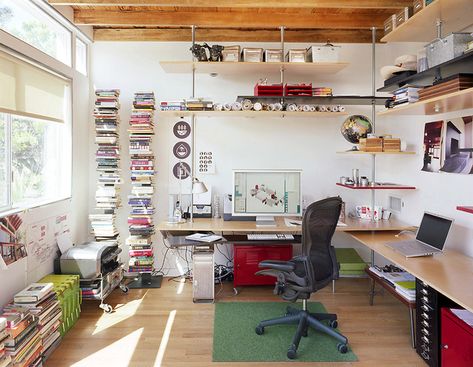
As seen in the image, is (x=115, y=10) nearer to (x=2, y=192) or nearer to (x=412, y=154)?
(x=2, y=192)

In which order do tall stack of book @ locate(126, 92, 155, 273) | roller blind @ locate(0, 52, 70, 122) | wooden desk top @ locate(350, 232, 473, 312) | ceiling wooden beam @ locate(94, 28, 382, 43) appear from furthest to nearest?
ceiling wooden beam @ locate(94, 28, 382, 43)
tall stack of book @ locate(126, 92, 155, 273)
roller blind @ locate(0, 52, 70, 122)
wooden desk top @ locate(350, 232, 473, 312)

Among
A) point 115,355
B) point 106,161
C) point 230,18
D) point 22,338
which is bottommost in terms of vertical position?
point 115,355

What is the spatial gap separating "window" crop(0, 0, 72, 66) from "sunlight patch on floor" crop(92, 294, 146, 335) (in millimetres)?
2379

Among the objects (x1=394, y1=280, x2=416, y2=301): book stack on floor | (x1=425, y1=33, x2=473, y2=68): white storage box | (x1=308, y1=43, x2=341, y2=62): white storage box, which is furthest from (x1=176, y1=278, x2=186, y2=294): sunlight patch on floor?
(x1=425, y1=33, x2=473, y2=68): white storage box

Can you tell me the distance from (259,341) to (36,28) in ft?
10.6

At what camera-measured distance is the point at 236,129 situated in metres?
4.25

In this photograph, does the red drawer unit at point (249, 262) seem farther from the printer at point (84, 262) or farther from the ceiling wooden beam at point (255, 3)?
the ceiling wooden beam at point (255, 3)

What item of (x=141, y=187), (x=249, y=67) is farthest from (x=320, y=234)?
(x=141, y=187)

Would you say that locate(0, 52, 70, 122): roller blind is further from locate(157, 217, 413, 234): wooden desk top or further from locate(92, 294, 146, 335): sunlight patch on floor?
locate(92, 294, 146, 335): sunlight patch on floor

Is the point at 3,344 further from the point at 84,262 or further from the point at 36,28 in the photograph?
the point at 36,28

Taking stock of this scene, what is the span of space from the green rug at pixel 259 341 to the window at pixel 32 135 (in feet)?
6.23

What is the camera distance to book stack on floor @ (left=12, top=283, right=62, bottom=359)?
248 centimetres

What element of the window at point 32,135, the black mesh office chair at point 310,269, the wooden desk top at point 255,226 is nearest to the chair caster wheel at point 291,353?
the black mesh office chair at point 310,269

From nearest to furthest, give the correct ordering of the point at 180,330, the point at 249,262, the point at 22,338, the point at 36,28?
the point at 22,338
the point at 180,330
the point at 36,28
the point at 249,262
